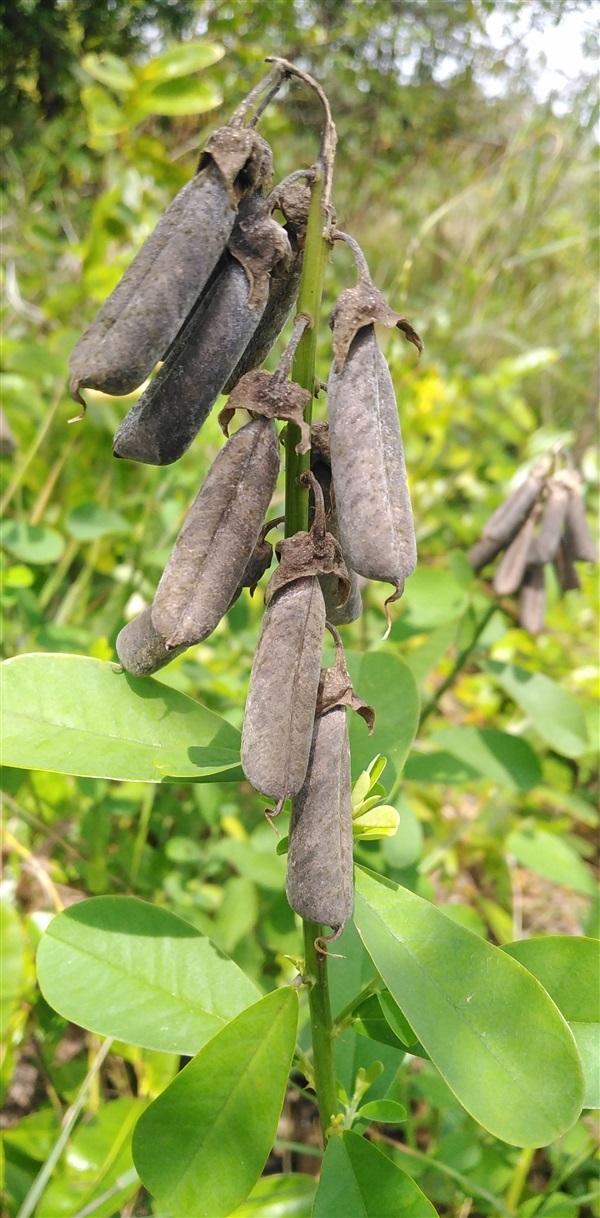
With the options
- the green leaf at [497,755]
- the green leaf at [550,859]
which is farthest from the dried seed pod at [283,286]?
the green leaf at [550,859]

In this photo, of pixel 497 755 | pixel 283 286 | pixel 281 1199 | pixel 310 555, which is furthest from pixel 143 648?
pixel 497 755

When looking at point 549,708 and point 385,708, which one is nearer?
point 385,708

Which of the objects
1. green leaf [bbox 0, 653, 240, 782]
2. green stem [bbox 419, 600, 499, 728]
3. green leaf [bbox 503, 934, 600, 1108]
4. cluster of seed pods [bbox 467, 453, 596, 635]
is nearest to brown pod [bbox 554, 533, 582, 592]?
cluster of seed pods [bbox 467, 453, 596, 635]

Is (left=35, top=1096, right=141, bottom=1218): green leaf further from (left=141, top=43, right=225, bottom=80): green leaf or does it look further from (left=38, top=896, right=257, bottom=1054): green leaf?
(left=141, top=43, right=225, bottom=80): green leaf

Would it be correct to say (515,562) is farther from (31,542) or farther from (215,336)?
(215,336)

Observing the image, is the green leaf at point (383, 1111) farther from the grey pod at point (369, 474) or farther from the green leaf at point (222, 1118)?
the grey pod at point (369, 474)

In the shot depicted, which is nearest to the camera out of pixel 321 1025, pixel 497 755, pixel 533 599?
pixel 321 1025

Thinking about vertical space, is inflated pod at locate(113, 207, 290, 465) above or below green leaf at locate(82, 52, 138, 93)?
below

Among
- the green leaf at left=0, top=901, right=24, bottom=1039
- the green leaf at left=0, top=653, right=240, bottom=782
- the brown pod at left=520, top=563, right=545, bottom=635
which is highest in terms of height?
the brown pod at left=520, top=563, right=545, bottom=635
